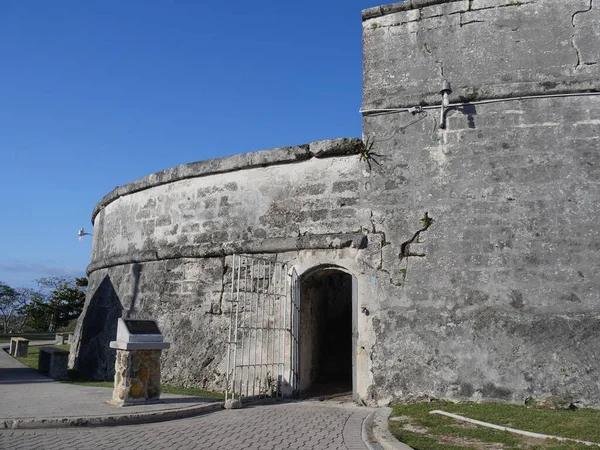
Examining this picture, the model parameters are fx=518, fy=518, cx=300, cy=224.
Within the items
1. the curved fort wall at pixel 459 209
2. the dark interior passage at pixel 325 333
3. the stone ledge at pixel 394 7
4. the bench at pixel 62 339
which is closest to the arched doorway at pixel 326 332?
the dark interior passage at pixel 325 333

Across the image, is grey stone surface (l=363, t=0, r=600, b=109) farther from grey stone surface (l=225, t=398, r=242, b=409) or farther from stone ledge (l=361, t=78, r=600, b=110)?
grey stone surface (l=225, t=398, r=242, b=409)

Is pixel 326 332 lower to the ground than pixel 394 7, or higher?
lower

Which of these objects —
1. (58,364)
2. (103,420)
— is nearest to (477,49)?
(103,420)

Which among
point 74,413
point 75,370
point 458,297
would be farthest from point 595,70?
point 75,370

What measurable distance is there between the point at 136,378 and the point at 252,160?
12.7ft

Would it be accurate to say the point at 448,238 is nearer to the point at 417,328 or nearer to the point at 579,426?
the point at 417,328

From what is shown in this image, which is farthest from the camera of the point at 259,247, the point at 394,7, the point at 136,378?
the point at 259,247

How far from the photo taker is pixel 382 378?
23.0 feet

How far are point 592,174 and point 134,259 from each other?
25.8 feet

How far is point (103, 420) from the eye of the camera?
5312 mm

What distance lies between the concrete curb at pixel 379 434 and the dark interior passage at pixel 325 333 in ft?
7.07

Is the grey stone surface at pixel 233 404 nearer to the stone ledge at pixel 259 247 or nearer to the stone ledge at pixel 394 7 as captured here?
the stone ledge at pixel 259 247

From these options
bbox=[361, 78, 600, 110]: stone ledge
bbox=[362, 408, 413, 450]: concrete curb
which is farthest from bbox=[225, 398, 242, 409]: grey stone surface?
bbox=[361, 78, 600, 110]: stone ledge

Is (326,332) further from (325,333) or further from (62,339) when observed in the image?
(62,339)
